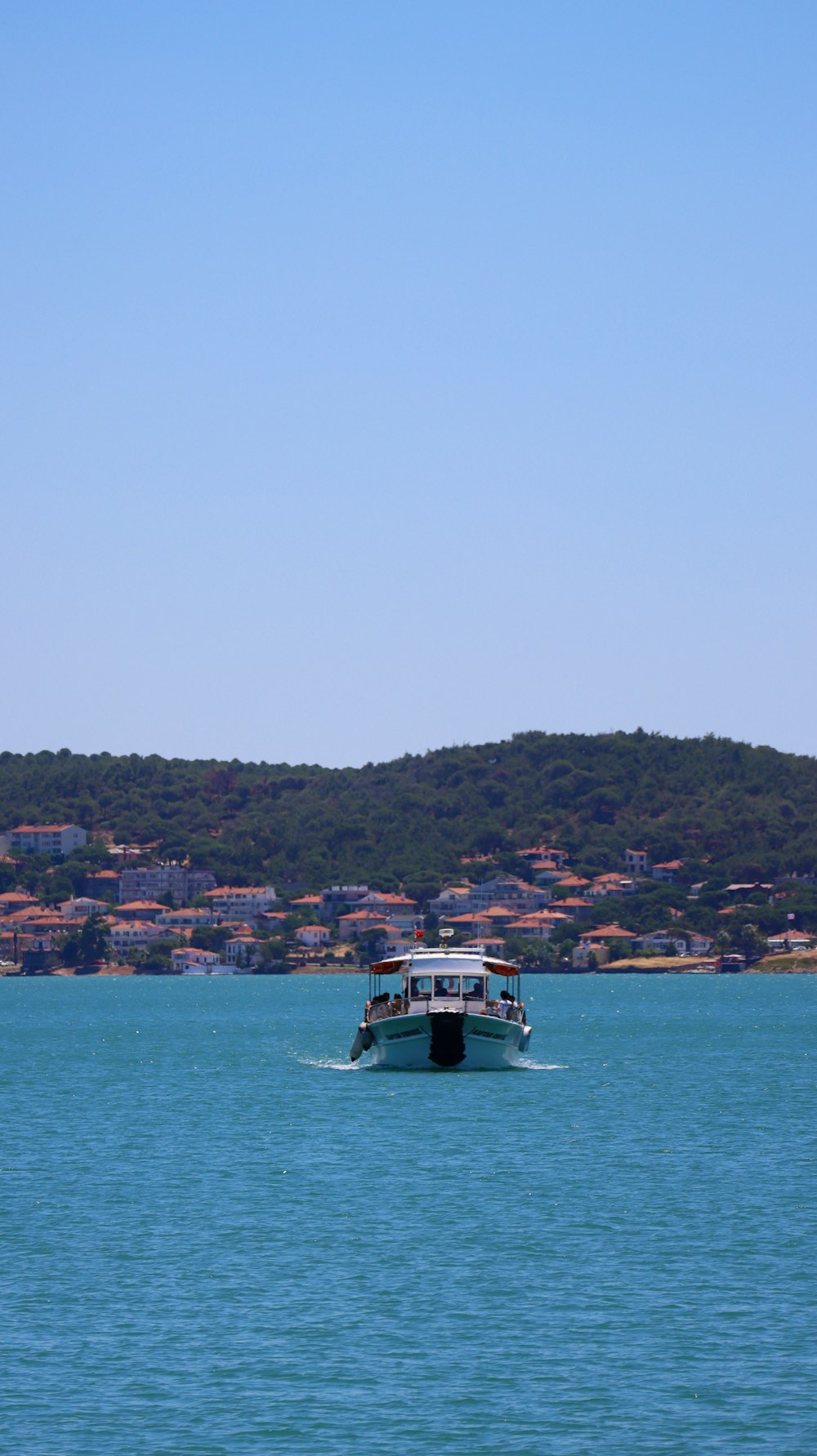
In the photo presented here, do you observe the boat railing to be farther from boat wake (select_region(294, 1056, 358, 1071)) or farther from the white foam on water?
boat wake (select_region(294, 1056, 358, 1071))

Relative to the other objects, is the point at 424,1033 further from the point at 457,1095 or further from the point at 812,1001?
the point at 812,1001

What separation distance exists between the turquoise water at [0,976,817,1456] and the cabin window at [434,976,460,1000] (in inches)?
129

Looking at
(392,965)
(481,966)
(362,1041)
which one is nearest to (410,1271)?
(481,966)

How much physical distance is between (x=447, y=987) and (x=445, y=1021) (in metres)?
2.88

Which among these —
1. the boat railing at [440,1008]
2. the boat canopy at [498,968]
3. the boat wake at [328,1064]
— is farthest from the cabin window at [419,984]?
the boat wake at [328,1064]

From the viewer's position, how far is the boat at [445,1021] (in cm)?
7450

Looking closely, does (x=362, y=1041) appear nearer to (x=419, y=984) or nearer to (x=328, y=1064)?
(x=419, y=984)

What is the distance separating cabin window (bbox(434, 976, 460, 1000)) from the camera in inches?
3002

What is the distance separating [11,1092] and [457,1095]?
65.6 ft

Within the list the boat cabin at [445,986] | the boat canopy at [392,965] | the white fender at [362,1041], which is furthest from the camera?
the boat canopy at [392,965]

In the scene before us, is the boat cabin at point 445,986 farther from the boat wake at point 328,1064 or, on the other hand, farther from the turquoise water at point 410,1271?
the boat wake at point 328,1064

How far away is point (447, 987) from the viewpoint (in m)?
76.4

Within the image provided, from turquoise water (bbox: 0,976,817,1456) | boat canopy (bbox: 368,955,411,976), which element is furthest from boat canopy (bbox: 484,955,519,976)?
turquoise water (bbox: 0,976,817,1456)

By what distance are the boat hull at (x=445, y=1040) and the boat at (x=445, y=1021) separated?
0.09 feet
